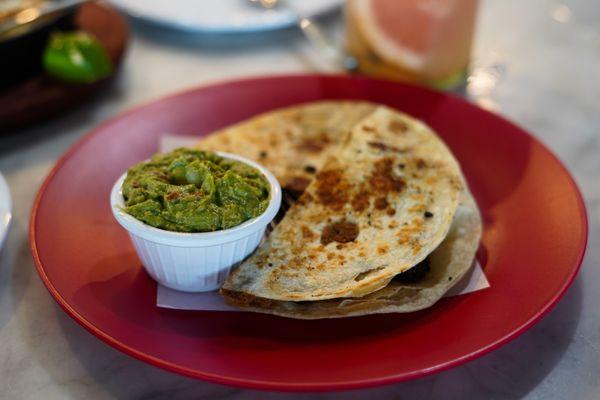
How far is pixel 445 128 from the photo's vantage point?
231cm

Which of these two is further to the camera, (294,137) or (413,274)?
(294,137)

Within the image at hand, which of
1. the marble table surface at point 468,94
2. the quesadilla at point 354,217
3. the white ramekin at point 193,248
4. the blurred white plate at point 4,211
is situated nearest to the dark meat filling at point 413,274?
the quesadilla at point 354,217

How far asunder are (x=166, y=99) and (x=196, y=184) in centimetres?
82

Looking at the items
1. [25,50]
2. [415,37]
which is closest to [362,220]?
Result: [415,37]

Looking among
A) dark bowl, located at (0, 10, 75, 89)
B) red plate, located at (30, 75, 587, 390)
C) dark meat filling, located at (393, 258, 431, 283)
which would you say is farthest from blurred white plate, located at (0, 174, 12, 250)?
dark meat filling, located at (393, 258, 431, 283)

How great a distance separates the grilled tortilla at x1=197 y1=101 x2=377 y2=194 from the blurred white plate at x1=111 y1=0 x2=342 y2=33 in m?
0.90

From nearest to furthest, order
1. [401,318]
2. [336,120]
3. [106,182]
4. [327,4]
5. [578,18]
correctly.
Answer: [401,318]
[106,182]
[336,120]
[327,4]
[578,18]

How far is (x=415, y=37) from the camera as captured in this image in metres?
2.62

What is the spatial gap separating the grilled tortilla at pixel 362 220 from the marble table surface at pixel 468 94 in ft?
0.88

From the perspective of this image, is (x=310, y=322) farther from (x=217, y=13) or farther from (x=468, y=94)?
(x=217, y=13)

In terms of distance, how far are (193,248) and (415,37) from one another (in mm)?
1473

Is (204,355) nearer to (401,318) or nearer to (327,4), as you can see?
(401,318)

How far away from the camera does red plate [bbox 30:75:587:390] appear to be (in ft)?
4.70

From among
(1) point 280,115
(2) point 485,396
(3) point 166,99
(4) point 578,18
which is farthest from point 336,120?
(4) point 578,18
